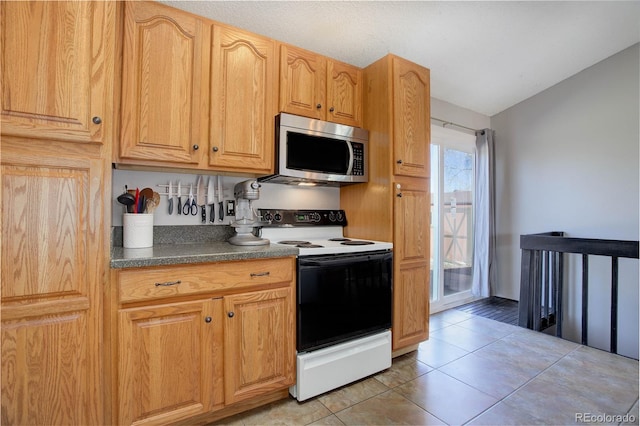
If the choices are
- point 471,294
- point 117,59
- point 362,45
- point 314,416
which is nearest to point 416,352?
point 314,416

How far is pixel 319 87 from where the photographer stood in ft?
7.26

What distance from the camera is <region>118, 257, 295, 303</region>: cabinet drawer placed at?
138 cm

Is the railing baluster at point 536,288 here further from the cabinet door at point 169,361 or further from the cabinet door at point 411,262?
the cabinet door at point 169,361

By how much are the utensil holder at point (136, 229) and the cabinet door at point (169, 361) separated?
18.1 inches

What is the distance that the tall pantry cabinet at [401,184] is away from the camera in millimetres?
2256

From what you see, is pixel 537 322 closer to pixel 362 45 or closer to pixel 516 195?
pixel 516 195

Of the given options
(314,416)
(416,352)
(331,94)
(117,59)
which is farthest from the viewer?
(416,352)

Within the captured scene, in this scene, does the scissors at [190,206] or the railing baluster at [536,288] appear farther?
the railing baluster at [536,288]

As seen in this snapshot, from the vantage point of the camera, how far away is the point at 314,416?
1.68 meters

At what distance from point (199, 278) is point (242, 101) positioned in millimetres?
1105

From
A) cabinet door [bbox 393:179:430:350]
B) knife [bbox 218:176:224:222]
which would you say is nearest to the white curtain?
cabinet door [bbox 393:179:430:350]

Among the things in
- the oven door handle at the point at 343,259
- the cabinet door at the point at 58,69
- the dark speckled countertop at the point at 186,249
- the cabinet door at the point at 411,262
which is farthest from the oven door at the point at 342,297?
the cabinet door at the point at 58,69

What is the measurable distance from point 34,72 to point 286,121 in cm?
123

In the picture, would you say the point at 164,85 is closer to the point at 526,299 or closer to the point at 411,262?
the point at 411,262
